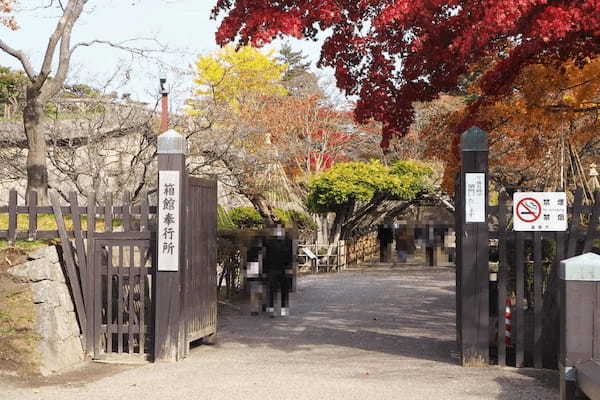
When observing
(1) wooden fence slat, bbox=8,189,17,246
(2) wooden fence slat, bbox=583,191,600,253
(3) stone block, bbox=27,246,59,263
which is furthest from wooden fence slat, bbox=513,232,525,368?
(1) wooden fence slat, bbox=8,189,17,246

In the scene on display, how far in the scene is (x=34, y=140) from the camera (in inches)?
424

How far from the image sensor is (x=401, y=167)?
26750mm

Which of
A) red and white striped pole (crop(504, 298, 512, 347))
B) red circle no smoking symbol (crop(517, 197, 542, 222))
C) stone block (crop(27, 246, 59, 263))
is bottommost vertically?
red and white striped pole (crop(504, 298, 512, 347))

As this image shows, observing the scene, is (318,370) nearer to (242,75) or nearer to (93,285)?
(93,285)

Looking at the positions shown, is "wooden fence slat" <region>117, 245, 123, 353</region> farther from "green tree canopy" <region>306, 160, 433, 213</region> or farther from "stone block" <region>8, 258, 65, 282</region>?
"green tree canopy" <region>306, 160, 433, 213</region>

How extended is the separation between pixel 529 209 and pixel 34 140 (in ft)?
22.7

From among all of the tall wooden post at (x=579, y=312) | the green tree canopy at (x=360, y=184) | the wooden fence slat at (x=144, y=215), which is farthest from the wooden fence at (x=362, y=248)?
the tall wooden post at (x=579, y=312)

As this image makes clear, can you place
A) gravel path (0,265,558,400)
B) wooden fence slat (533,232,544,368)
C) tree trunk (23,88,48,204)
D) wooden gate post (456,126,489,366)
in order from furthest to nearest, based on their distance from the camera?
tree trunk (23,88,48,204) → wooden gate post (456,126,489,366) → wooden fence slat (533,232,544,368) → gravel path (0,265,558,400)

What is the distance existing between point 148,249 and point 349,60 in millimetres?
3555

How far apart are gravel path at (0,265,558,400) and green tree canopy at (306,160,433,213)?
12.4 meters

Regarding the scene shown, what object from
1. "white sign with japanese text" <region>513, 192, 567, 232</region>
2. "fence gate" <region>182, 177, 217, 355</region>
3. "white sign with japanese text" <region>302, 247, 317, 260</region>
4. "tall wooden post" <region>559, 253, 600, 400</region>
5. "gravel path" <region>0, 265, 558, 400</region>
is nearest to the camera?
"tall wooden post" <region>559, 253, 600, 400</region>

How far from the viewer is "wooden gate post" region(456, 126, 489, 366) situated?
323 inches

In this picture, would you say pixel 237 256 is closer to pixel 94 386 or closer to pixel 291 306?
pixel 291 306

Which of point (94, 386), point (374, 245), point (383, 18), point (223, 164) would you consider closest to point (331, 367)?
point (94, 386)
